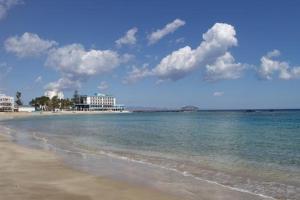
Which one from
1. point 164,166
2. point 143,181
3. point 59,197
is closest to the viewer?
point 59,197

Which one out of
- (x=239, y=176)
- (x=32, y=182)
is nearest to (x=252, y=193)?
(x=239, y=176)

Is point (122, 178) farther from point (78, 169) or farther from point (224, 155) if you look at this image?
point (224, 155)

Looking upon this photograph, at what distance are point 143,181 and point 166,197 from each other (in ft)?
9.90

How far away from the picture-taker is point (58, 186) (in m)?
13.6

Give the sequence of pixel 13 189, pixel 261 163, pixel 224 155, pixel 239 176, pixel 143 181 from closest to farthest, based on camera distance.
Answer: pixel 13 189, pixel 143 181, pixel 239 176, pixel 261 163, pixel 224 155

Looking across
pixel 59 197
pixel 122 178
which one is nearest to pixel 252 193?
pixel 122 178

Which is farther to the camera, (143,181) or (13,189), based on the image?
(143,181)

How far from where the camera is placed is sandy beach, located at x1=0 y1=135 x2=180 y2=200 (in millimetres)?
12102

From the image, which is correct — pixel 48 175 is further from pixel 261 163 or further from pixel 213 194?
pixel 261 163

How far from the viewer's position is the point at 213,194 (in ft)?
42.3

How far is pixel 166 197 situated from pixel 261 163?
10.8 meters

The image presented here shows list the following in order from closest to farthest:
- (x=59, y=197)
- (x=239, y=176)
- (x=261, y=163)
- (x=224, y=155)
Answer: (x=59, y=197) → (x=239, y=176) → (x=261, y=163) → (x=224, y=155)

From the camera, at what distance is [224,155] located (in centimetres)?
2492

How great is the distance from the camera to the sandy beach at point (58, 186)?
12.1 meters
